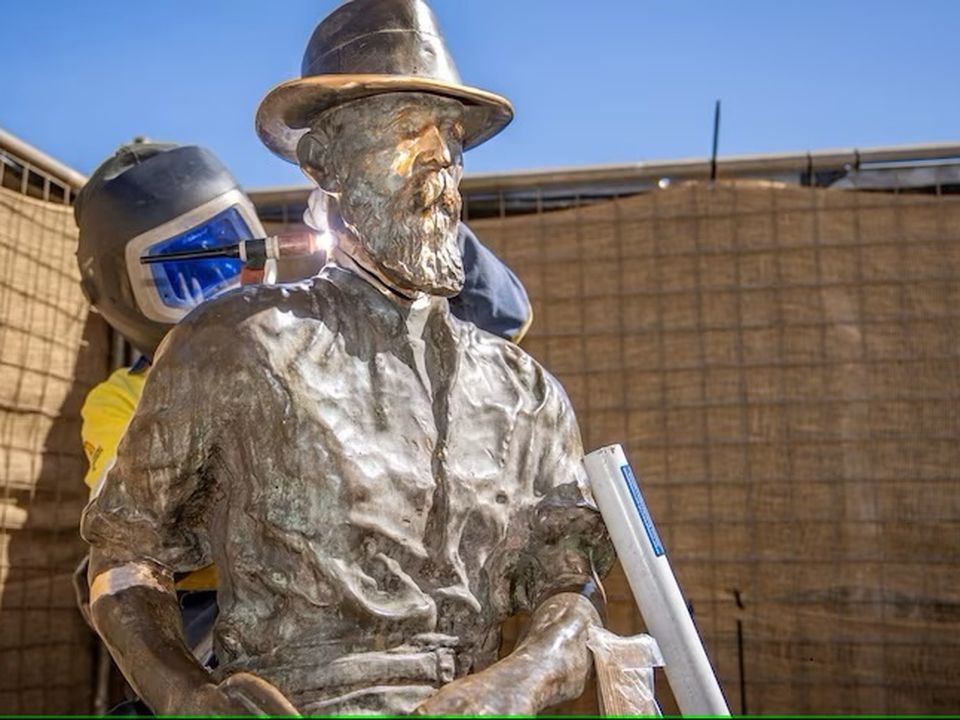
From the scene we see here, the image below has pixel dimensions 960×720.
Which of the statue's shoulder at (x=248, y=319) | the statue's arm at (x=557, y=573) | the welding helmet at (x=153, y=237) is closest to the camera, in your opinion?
the statue's arm at (x=557, y=573)

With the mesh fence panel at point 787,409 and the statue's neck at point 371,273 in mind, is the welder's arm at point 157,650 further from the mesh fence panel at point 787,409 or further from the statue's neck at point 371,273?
the mesh fence panel at point 787,409

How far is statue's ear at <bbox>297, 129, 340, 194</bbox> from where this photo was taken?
1672 millimetres

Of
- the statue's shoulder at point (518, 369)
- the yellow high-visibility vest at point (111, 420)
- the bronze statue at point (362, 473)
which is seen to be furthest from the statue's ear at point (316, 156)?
the yellow high-visibility vest at point (111, 420)

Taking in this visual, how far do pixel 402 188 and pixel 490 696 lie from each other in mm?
687

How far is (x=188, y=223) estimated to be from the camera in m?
2.79

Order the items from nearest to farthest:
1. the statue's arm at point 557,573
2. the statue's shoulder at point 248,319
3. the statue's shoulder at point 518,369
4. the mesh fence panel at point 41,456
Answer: the statue's arm at point 557,573 < the statue's shoulder at point 248,319 < the statue's shoulder at point 518,369 < the mesh fence panel at point 41,456

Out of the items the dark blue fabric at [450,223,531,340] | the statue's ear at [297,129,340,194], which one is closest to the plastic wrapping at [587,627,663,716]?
the statue's ear at [297,129,340,194]

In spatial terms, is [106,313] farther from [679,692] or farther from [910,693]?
[910,693]

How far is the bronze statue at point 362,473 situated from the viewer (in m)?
1.40

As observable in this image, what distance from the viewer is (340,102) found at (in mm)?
1618

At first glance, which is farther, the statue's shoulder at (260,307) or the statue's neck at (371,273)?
the statue's neck at (371,273)

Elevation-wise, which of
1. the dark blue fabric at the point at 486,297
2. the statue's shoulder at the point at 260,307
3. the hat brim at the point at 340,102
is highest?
the hat brim at the point at 340,102

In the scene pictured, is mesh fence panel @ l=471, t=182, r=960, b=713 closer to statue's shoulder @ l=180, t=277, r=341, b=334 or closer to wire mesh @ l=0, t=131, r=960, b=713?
wire mesh @ l=0, t=131, r=960, b=713

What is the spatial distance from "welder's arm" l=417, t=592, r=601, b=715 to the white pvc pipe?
9 cm
